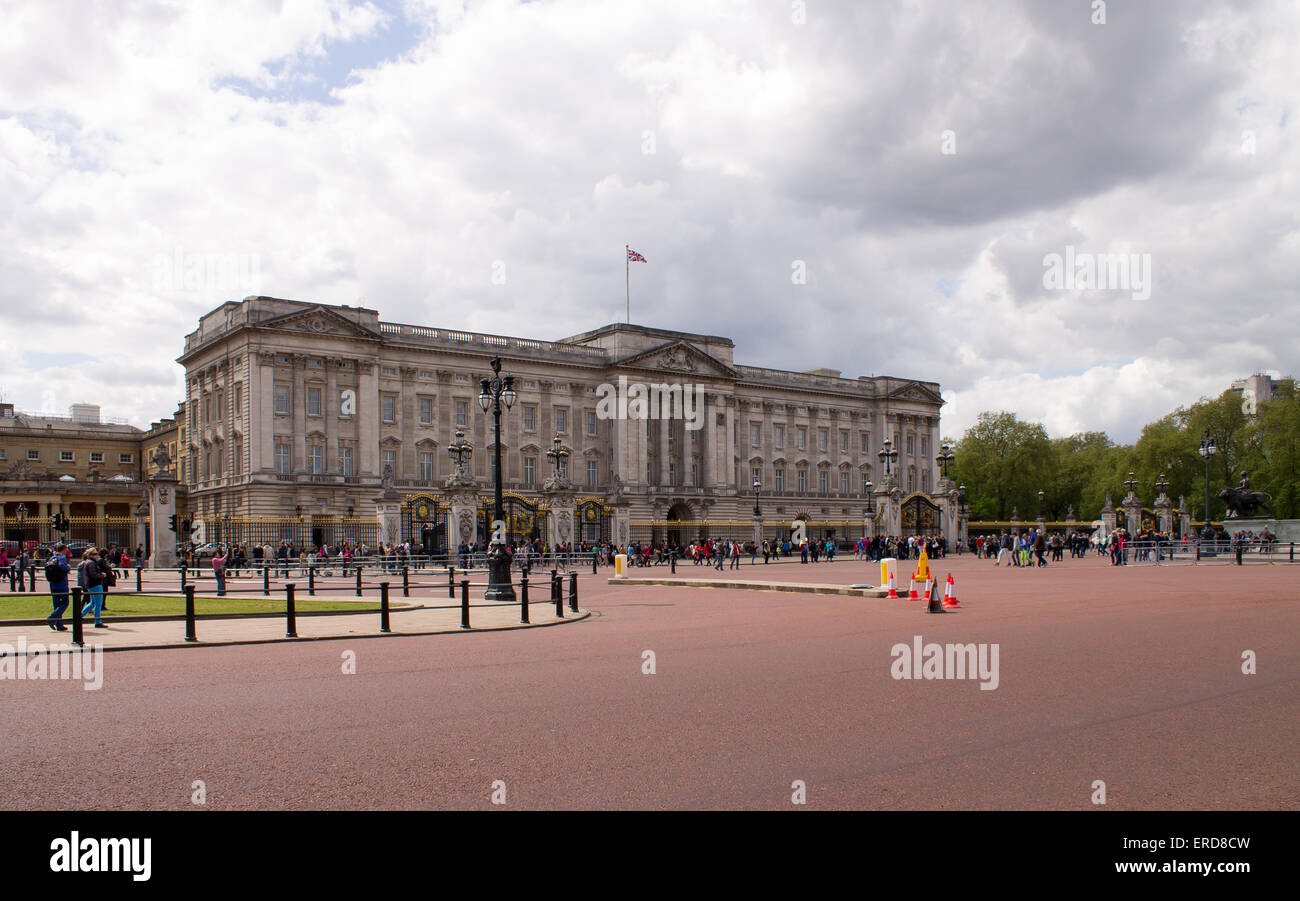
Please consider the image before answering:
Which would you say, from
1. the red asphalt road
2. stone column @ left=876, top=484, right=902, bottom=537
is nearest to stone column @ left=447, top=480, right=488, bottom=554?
stone column @ left=876, top=484, right=902, bottom=537

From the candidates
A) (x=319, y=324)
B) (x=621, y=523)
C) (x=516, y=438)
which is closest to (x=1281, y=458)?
(x=621, y=523)

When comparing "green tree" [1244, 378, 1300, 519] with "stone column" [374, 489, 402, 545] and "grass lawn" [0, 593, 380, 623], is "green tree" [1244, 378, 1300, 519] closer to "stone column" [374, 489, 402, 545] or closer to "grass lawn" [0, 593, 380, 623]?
"stone column" [374, 489, 402, 545]

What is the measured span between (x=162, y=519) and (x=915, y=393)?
3189 inches

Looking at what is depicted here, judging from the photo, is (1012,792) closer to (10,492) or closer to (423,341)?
(423,341)

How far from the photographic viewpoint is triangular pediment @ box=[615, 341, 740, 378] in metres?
86.5

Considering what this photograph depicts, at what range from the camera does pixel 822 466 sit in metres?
103

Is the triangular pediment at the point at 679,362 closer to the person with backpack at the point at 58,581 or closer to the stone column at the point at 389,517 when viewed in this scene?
the stone column at the point at 389,517

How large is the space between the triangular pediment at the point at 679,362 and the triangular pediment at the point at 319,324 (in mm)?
21760

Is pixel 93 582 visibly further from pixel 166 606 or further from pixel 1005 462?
pixel 1005 462

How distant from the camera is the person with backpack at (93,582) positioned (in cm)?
1789

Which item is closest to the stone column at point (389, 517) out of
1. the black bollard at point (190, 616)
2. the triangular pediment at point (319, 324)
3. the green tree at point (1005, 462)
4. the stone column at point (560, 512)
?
the stone column at point (560, 512)
